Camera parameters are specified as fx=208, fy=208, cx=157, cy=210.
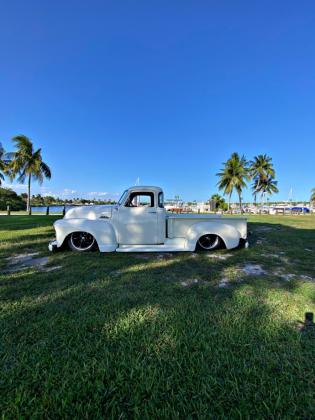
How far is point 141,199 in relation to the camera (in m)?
5.22

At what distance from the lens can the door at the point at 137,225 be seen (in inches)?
195

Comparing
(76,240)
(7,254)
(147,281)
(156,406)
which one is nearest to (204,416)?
(156,406)

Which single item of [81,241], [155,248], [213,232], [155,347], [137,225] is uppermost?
[137,225]

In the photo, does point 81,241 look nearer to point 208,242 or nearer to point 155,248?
point 155,248

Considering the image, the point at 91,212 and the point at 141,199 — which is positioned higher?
the point at 141,199

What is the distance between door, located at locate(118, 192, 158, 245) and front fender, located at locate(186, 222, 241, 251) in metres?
0.84

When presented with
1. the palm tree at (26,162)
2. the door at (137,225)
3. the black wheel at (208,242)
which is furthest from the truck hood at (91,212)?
the palm tree at (26,162)

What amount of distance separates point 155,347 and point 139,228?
129 inches

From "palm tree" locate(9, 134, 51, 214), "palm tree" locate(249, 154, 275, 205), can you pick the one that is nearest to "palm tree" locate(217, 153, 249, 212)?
"palm tree" locate(249, 154, 275, 205)

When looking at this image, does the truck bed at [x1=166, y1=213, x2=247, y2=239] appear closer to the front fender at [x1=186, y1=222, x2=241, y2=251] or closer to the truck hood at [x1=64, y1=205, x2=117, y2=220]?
the front fender at [x1=186, y1=222, x2=241, y2=251]

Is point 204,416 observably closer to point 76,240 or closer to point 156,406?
point 156,406

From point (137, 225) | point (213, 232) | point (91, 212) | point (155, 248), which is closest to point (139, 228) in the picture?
point (137, 225)

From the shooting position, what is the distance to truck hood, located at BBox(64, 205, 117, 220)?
506cm

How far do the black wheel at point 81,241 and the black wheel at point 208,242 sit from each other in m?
2.72
